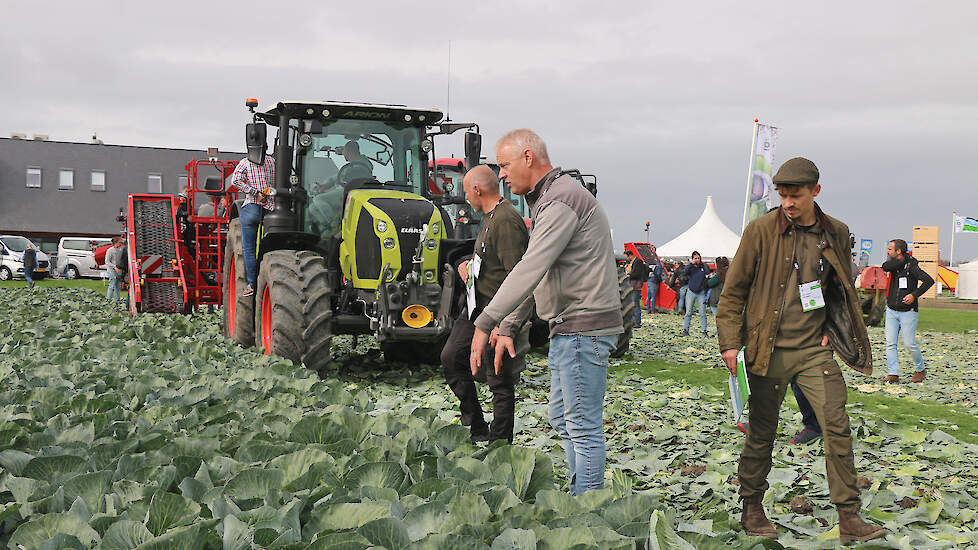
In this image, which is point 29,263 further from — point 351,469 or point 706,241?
point 351,469

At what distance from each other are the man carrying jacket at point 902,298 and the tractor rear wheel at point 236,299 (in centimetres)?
777

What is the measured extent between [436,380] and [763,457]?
502 centimetres

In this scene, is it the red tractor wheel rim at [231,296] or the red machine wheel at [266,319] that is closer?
the red machine wheel at [266,319]

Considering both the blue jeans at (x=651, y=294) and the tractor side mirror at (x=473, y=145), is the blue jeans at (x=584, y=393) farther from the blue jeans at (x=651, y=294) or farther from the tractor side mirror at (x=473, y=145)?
the blue jeans at (x=651, y=294)

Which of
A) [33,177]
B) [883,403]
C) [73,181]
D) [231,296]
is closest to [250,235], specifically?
[231,296]

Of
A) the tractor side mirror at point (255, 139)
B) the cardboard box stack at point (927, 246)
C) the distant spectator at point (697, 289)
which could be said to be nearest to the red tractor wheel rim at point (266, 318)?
the tractor side mirror at point (255, 139)

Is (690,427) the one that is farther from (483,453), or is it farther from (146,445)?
(146,445)

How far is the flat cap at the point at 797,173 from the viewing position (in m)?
3.99

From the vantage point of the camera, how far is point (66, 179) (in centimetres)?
4544

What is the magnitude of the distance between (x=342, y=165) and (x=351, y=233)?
97cm

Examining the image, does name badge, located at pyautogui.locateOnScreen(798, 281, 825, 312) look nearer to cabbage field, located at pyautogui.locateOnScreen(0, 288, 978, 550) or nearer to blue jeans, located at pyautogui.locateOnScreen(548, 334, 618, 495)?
blue jeans, located at pyautogui.locateOnScreen(548, 334, 618, 495)

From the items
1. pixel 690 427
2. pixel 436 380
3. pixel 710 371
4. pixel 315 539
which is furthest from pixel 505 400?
pixel 710 371

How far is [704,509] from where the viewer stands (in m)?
4.61

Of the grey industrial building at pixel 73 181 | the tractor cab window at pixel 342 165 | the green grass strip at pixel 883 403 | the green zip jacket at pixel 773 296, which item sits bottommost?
the green grass strip at pixel 883 403
